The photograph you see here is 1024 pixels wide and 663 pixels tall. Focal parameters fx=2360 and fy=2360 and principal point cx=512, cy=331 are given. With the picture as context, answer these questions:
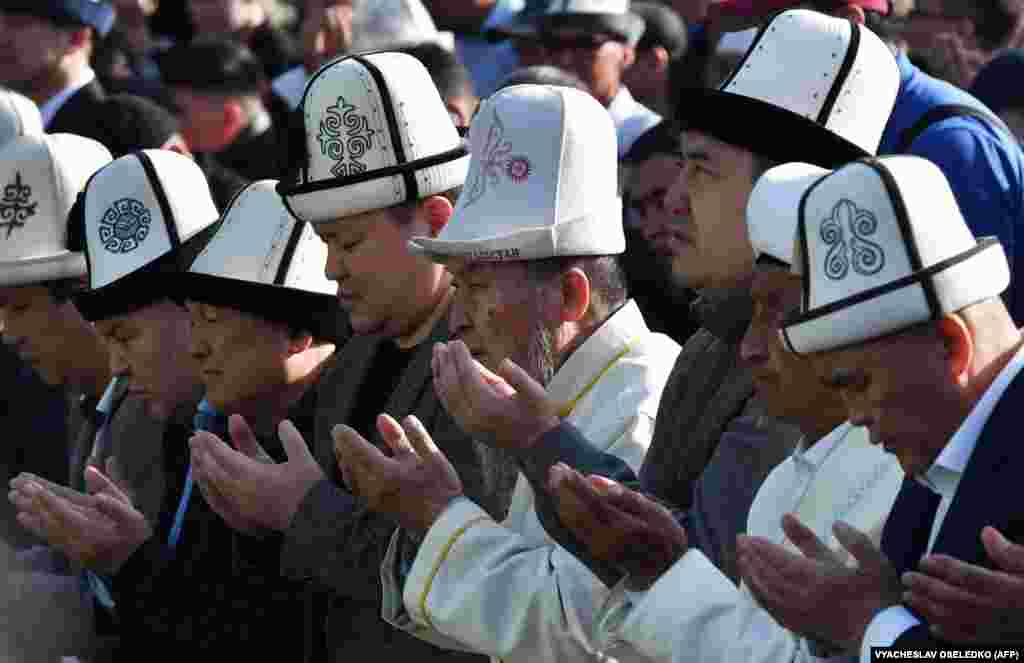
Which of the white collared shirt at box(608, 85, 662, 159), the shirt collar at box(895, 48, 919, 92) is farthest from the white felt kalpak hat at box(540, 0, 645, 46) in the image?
the shirt collar at box(895, 48, 919, 92)

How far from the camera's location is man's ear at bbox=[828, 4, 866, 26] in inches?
225

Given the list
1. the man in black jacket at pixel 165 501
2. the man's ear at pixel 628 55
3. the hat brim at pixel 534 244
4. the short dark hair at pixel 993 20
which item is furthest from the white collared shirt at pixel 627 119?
the hat brim at pixel 534 244

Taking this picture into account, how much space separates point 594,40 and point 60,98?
223 cm

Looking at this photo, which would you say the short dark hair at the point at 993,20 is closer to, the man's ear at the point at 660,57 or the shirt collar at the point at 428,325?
the man's ear at the point at 660,57

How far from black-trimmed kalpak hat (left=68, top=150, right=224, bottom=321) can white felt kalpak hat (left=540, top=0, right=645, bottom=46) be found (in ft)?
8.82

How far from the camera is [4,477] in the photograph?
7645 mm

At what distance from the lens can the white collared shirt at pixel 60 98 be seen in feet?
30.5

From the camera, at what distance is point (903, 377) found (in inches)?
149

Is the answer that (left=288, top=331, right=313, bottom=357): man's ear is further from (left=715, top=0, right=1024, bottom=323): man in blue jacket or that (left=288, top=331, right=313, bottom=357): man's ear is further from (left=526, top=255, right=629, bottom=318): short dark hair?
(left=715, top=0, right=1024, bottom=323): man in blue jacket

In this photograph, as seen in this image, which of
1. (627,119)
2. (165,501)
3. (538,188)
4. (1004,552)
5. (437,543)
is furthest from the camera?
(627,119)

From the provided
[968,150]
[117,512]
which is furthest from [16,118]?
[968,150]

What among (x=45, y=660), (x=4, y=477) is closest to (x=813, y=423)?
(x=45, y=660)

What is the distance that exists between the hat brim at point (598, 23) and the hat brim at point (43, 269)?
8.59 feet

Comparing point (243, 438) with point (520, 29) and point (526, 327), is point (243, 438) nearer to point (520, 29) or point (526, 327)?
point (526, 327)
